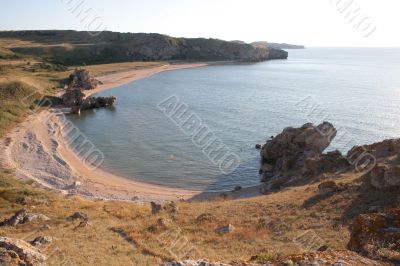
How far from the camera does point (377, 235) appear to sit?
482 inches

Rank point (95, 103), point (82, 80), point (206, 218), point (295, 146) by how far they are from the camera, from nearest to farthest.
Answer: point (206, 218)
point (295, 146)
point (95, 103)
point (82, 80)

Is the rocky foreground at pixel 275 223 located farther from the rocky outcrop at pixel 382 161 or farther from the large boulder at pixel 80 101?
the large boulder at pixel 80 101

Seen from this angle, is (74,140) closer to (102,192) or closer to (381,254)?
(102,192)

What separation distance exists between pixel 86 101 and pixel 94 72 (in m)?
53.2

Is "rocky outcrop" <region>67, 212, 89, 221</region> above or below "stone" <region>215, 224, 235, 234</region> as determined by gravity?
below

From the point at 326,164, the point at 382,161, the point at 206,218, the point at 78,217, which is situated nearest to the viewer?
the point at 206,218

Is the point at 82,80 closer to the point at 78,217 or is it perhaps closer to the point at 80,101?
the point at 80,101

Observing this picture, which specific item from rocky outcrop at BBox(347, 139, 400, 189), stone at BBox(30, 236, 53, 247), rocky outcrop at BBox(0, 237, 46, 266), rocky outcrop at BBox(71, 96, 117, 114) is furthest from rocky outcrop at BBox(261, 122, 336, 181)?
rocky outcrop at BBox(71, 96, 117, 114)

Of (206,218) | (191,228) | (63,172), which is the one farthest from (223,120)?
(191,228)

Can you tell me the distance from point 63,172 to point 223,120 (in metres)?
37.2

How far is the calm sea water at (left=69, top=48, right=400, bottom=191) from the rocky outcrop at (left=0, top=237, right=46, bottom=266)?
32.9 meters

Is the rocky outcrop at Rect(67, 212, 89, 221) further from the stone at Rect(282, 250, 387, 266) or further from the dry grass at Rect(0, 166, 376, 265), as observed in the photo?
the stone at Rect(282, 250, 387, 266)

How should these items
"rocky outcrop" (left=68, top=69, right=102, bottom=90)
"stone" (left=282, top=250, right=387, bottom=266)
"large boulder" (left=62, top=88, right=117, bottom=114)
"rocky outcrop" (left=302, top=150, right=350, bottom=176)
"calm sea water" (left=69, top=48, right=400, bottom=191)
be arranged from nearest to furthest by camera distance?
"stone" (left=282, top=250, right=387, bottom=266) → "rocky outcrop" (left=302, top=150, right=350, bottom=176) → "calm sea water" (left=69, top=48, right=400, bottom=191) → "large boulder" (left=62, top=88, right=117, bottom=114) → "rocky outcrop" (left=68, top=69, right=102, bottom=90)

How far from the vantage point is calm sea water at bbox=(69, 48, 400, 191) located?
52000 millimetres
